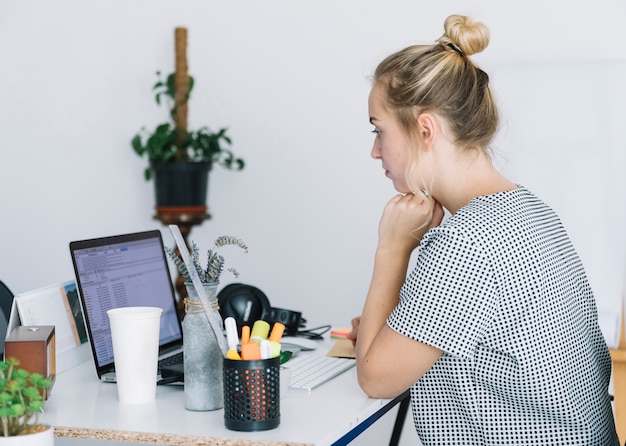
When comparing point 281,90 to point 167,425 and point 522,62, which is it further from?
point 167,425

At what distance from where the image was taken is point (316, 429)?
1309mm

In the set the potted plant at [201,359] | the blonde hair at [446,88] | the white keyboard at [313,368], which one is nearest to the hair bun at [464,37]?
the blonde hair at [446,88]

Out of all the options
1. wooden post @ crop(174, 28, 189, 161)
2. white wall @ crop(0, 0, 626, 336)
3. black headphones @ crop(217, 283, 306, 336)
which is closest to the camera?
black headphones @ crop(217, 283, 306, 336)

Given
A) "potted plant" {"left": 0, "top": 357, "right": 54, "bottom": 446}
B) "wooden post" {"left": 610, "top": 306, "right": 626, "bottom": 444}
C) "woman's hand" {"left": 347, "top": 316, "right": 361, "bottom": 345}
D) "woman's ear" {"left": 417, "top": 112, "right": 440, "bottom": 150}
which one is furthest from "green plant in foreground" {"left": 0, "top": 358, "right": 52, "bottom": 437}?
"wooden post" {"left": 610, "top": 306, "right": 626, "bottom": 444}

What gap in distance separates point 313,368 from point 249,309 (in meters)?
0.36

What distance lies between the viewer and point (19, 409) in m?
1.02

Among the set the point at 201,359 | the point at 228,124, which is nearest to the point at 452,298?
the point at 201,359

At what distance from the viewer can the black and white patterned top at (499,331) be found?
137 centimetres

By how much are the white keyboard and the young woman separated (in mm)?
160

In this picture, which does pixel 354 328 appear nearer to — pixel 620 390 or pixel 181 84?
pixel 620 390

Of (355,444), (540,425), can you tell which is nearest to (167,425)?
(540,425)

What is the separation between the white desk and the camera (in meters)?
1.26

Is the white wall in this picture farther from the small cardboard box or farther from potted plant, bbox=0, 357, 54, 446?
potted plant, bbox=0, 357, 54, 446

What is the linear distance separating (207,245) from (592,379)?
230cm
